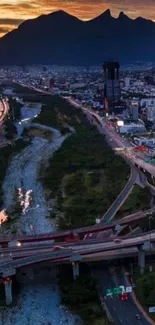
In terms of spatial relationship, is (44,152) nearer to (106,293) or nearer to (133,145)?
(133,145)

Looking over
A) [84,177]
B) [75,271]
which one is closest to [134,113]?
[84,177]

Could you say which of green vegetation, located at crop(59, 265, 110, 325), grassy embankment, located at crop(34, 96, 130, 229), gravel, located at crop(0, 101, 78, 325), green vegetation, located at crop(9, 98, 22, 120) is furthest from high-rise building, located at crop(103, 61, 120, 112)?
green vegetation, located at crop(59, 265, 110, 325)

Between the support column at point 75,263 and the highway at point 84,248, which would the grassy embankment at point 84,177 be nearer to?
the highway at point 84,248

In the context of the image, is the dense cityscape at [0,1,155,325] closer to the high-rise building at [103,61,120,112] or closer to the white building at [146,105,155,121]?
the white building at [146,105,155,121]

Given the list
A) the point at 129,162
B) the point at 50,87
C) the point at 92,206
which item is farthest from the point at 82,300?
the point at 50,87

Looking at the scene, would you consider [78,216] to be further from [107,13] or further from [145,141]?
[107,13]
